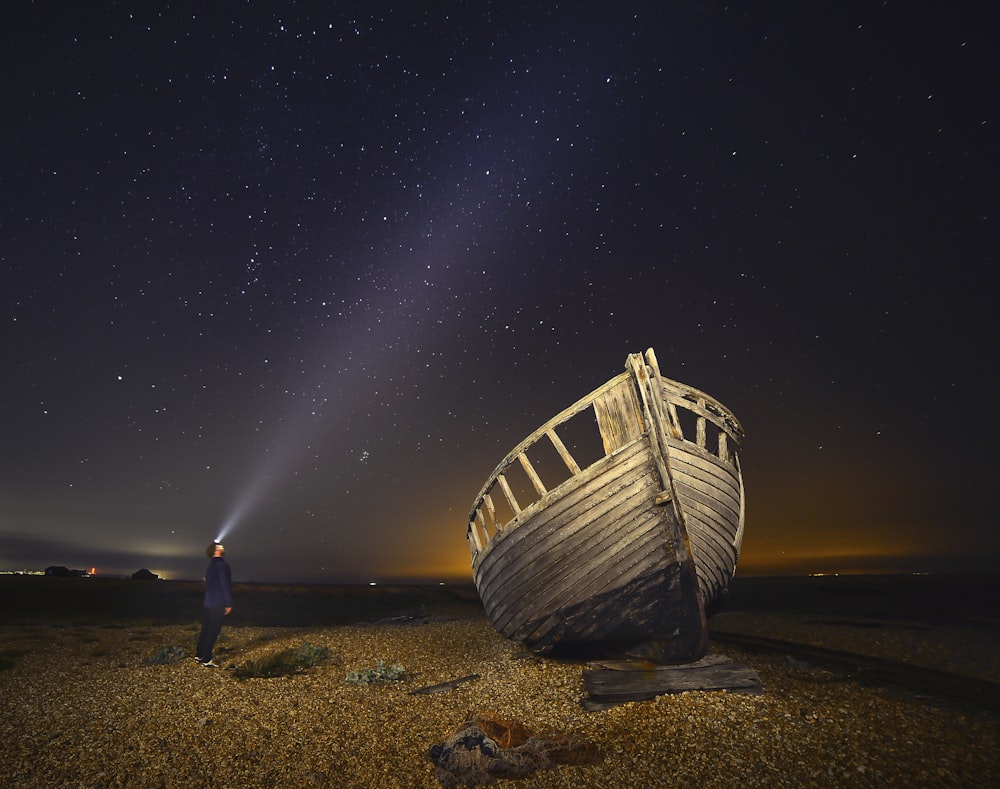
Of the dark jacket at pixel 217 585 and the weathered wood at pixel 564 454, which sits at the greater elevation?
the weathered wood at pixel 564 454

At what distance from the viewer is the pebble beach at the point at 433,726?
4812 mm

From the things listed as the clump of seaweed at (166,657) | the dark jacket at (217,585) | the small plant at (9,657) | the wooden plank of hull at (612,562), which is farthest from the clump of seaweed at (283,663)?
the wooden plank of hull at (612,562)

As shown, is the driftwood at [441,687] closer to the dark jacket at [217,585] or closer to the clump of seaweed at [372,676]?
the clump of seaweed at [372,676]

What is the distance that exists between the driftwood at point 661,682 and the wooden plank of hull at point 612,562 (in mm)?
792

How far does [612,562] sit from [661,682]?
1.81m

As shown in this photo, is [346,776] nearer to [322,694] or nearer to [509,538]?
[322,694]

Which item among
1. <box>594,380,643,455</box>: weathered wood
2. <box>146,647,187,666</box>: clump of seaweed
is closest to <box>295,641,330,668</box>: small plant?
<box>146,647,187,666</box>: clump of seaweed

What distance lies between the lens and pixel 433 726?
657 centimetres

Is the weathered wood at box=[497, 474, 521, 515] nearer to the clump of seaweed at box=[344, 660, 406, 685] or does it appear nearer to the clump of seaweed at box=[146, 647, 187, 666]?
the clump of seaweed at box=[344, 660, 406, 685]

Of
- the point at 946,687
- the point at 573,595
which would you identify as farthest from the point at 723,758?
the point at 946,687

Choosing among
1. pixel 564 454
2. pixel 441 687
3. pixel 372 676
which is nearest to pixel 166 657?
pixel 372 676

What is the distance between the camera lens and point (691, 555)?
7.56 m

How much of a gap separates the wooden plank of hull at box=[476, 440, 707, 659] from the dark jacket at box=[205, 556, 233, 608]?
22.1 feet

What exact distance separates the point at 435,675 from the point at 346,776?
16.4 feet
